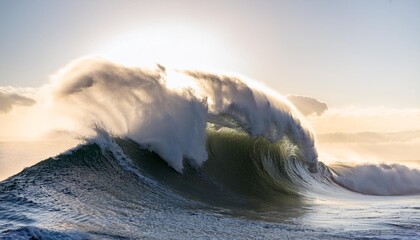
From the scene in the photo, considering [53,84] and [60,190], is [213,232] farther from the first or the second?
[53,84]

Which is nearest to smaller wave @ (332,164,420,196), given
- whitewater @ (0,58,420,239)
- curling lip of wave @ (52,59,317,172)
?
whitewater @ (0,58,420,239)

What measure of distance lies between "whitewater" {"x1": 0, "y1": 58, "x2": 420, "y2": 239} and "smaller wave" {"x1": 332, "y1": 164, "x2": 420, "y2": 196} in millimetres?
129

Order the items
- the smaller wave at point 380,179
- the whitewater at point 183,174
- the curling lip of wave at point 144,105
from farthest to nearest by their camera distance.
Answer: the smaller wave at point 380,179
the curling lip of wave at point 144,105
the whitewater at point 183,174

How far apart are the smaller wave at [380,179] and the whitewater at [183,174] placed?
5.1 inches

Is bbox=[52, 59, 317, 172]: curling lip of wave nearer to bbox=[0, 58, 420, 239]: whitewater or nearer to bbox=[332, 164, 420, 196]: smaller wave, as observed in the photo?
bbox=[0, 58, 420, 239]: whitewater

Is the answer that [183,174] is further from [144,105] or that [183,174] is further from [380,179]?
[380,179]

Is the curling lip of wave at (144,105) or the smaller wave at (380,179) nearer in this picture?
the curling lip of wave at (144,105)

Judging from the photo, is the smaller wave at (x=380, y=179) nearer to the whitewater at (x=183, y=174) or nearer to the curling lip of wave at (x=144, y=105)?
the whitewater at (x=183, y=174)

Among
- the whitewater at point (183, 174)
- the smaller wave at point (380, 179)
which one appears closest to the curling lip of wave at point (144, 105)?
the whitewater at point (183, 174)

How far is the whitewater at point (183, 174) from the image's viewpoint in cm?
695

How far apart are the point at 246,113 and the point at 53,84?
6388mm

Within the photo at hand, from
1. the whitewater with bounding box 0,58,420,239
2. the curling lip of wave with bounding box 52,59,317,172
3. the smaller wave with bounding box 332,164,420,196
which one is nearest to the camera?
the whitewater with bounding box 0,58,420,239

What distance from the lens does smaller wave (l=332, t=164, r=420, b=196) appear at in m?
20.4

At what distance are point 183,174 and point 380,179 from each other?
13317 millimetres
